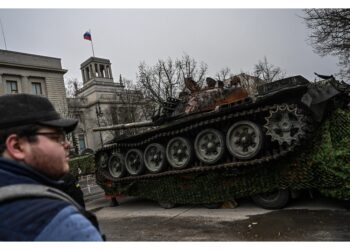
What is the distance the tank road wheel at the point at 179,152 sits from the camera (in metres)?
7.50

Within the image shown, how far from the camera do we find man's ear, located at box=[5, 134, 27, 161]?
135cm

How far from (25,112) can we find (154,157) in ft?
22.5

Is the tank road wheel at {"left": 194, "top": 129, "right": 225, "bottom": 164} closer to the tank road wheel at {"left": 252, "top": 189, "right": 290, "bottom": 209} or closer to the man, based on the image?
the tank road wheel at {"left": 252, "top": 189, "right": 290, "bottom": 209}

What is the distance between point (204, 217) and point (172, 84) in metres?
22.5

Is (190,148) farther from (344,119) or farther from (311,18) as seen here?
(311,18)

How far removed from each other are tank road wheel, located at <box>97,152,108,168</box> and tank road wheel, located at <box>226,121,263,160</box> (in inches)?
168

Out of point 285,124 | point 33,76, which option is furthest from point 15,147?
point 33,76

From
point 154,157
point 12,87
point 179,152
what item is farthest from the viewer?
point 12,87

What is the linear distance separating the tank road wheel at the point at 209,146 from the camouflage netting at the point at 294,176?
0.34 m

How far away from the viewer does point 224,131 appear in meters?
7.11

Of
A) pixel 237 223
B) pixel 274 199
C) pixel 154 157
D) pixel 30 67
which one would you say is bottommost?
pixel 237 223

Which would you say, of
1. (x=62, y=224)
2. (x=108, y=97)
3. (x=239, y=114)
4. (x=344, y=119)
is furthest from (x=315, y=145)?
(x=108, y=97)

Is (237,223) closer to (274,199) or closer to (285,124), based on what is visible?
(274,199)

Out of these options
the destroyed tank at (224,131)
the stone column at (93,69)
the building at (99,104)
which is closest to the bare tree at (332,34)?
the destroyed tank at (224,131)
